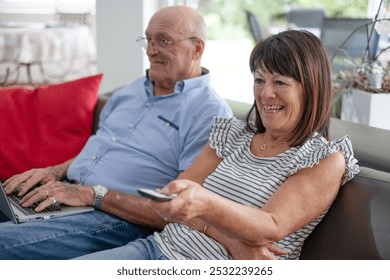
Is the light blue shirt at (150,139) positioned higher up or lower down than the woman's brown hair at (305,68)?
lower down

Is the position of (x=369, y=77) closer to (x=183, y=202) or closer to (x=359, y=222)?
(x=359, y=222)

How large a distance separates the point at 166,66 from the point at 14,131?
0.63m

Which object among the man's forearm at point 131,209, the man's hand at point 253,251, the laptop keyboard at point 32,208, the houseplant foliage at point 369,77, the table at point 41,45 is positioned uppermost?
the houseplant foliage at point 369,77

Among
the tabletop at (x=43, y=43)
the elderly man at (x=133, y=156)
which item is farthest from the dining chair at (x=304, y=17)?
the elderly man at (x=133, y=156)

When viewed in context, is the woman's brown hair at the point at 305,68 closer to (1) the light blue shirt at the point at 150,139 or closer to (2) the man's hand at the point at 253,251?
(2) the man's hand at the point at 253,251

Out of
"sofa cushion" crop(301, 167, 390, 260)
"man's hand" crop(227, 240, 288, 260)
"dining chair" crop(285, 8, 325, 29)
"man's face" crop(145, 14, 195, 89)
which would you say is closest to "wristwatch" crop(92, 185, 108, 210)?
"man's face" crop(145, 14, 195, 89)

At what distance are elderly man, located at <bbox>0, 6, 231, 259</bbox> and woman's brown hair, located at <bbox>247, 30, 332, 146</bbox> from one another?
1.33ft

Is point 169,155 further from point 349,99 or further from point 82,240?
point 349,99

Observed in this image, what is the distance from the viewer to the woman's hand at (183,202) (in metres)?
0.94

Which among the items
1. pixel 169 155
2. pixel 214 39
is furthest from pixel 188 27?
pixel 214 39

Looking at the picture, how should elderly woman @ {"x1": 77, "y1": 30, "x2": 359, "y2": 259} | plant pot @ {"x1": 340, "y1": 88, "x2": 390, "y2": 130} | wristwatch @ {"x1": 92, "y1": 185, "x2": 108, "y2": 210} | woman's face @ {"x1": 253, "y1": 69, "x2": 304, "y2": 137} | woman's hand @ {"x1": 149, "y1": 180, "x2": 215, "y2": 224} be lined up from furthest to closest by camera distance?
1. plant pot @ {"x1": 340, "y1": 88, "x2": 390, "y2": 130}
2. wristwatch @ {"x1": 92, "y1": 185, "x2": 108, "y2": 210}
3. woman's face @ {"x1": 253, "y1": 69, "x2": 304, "y2": 137}
4. elderly woman @ {"x1": 77, "y1": 30, "x2": 359, "y2": 259}
5. woman's hand @ {"x1": 149, "y1": 180, "x2": 215, "y2": 224}

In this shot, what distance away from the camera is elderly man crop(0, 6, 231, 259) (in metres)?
1.61

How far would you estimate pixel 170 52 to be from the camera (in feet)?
6.36

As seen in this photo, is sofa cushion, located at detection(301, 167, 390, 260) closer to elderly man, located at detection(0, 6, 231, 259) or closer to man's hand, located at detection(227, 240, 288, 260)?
man's hand, located at detection(227, 240, 288, 260)
